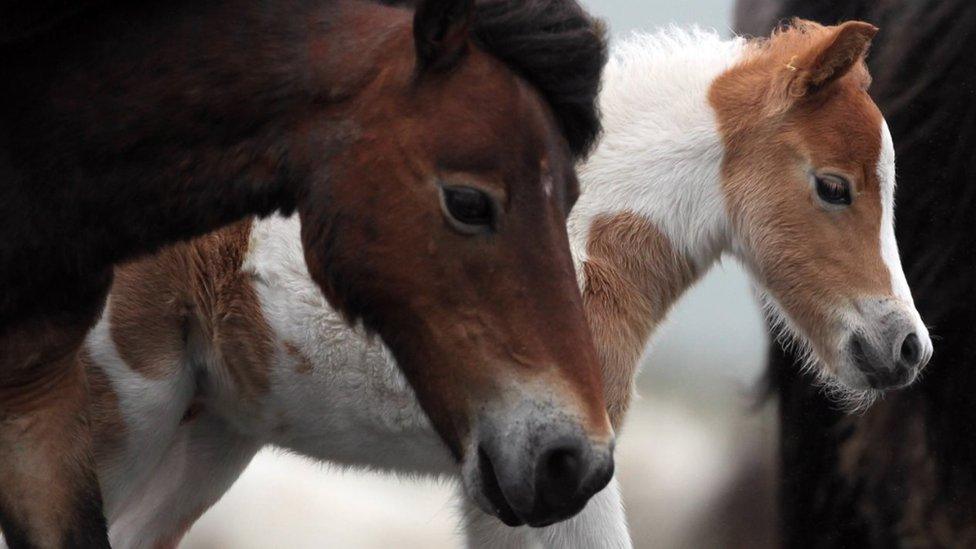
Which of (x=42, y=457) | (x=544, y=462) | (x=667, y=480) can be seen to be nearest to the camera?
(x=544, y=462)

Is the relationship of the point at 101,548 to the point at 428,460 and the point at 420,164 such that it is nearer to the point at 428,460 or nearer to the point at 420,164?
the point at 420,164

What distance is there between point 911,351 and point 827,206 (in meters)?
0.43

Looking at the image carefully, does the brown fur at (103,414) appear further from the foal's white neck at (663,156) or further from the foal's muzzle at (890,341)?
the foal's muzzle at (890,341)

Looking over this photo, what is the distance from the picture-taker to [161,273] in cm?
365

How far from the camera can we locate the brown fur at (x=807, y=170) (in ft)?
12.6

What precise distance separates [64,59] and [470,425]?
0.94m

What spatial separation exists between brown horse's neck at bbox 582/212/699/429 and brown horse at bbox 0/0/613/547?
127 centimetres

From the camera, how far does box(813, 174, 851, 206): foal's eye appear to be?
3822 mm

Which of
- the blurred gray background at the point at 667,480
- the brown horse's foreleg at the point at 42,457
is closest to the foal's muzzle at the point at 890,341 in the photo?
the brown horse's foreleg at the point at 42,457

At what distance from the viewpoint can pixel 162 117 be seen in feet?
7.93

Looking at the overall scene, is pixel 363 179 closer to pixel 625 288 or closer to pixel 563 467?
pixel 563 467

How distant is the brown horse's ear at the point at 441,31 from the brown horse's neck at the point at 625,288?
149 cm

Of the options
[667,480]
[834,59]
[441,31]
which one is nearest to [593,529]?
[834,59]

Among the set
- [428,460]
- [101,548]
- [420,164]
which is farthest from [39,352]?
[428,460]
